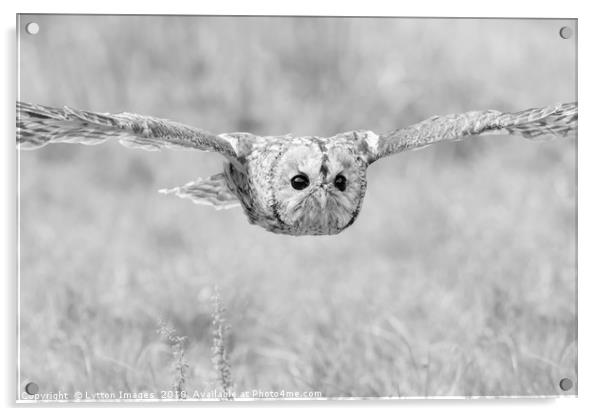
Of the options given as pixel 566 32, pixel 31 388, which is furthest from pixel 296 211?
pixel 566 32

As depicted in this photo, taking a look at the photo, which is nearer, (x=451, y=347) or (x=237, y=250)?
(x=451, y=347)

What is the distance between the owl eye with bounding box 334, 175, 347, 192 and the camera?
9.23ft

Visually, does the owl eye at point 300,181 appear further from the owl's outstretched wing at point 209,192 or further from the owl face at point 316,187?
the owl's outstretched wing at point 209,192

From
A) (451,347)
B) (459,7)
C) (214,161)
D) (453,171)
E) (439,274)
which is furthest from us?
(453,171)

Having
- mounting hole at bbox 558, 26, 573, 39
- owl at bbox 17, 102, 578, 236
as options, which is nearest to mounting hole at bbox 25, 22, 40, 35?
owl at bbox 17, 102, 578, 236

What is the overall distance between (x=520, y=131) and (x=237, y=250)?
1583 millimetres

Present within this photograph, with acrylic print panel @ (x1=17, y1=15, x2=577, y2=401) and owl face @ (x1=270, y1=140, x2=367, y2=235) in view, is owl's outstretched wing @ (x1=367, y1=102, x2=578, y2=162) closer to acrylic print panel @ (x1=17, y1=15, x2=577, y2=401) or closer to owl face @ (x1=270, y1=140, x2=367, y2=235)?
acrylic print panel @ (x1=17, y1=15, x2=577, y2=401)

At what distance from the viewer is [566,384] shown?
3.21 metres

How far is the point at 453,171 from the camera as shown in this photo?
5031 millimetres

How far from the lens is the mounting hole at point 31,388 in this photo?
3107 millimetres

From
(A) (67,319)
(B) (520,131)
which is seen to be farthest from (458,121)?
(A) (67,319)

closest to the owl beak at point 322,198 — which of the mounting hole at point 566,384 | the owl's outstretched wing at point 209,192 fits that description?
the owl's outstretched wing at point 209,192

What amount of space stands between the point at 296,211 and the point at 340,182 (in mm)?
133

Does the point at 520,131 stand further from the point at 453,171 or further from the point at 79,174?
the point at 79,174
